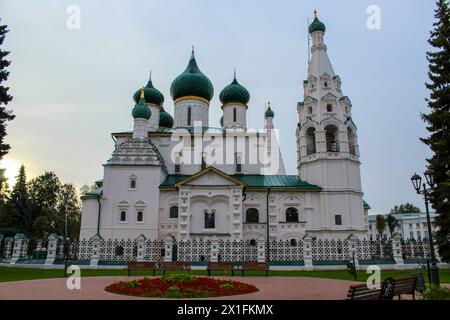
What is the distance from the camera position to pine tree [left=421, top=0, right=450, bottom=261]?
673 inches

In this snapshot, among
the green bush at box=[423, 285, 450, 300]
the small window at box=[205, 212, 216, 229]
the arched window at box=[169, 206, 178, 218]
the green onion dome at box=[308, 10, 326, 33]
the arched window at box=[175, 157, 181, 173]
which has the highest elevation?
the green onion dome at box=[308, 10, 326, 33]

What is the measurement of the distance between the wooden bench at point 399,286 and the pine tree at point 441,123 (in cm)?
1011

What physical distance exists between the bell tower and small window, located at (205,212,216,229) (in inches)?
341

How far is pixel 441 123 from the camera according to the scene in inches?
703

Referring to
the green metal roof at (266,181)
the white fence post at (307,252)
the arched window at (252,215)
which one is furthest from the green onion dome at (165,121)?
the white fence post at (307,252)

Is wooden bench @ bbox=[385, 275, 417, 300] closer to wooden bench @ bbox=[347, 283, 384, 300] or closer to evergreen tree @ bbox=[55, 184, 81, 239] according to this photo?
wooden bench @ bbox=[347, 283, 384, 300]

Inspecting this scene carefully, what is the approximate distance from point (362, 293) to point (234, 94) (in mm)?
30045

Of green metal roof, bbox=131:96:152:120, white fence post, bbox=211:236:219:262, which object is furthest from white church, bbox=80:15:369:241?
white fence post, bbox=211:236:219:262

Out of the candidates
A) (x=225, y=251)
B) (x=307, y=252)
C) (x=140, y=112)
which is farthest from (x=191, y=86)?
(x=307, y=252)

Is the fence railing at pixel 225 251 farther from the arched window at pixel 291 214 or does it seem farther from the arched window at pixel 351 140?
the arched window at pixel 351 140

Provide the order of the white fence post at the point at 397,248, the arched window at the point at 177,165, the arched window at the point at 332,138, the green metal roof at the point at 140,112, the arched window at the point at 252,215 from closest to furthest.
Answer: the white fence post at the point at 397,248
the arched window at the point at 252,215
the arched window at the point at 332,138
the green metal roof at the point at 140,112
the arched window at the point at 177,165

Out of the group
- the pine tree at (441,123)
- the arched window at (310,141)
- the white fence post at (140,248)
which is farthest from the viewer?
the arched window at (310,141)

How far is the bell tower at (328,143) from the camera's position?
28.5 m
